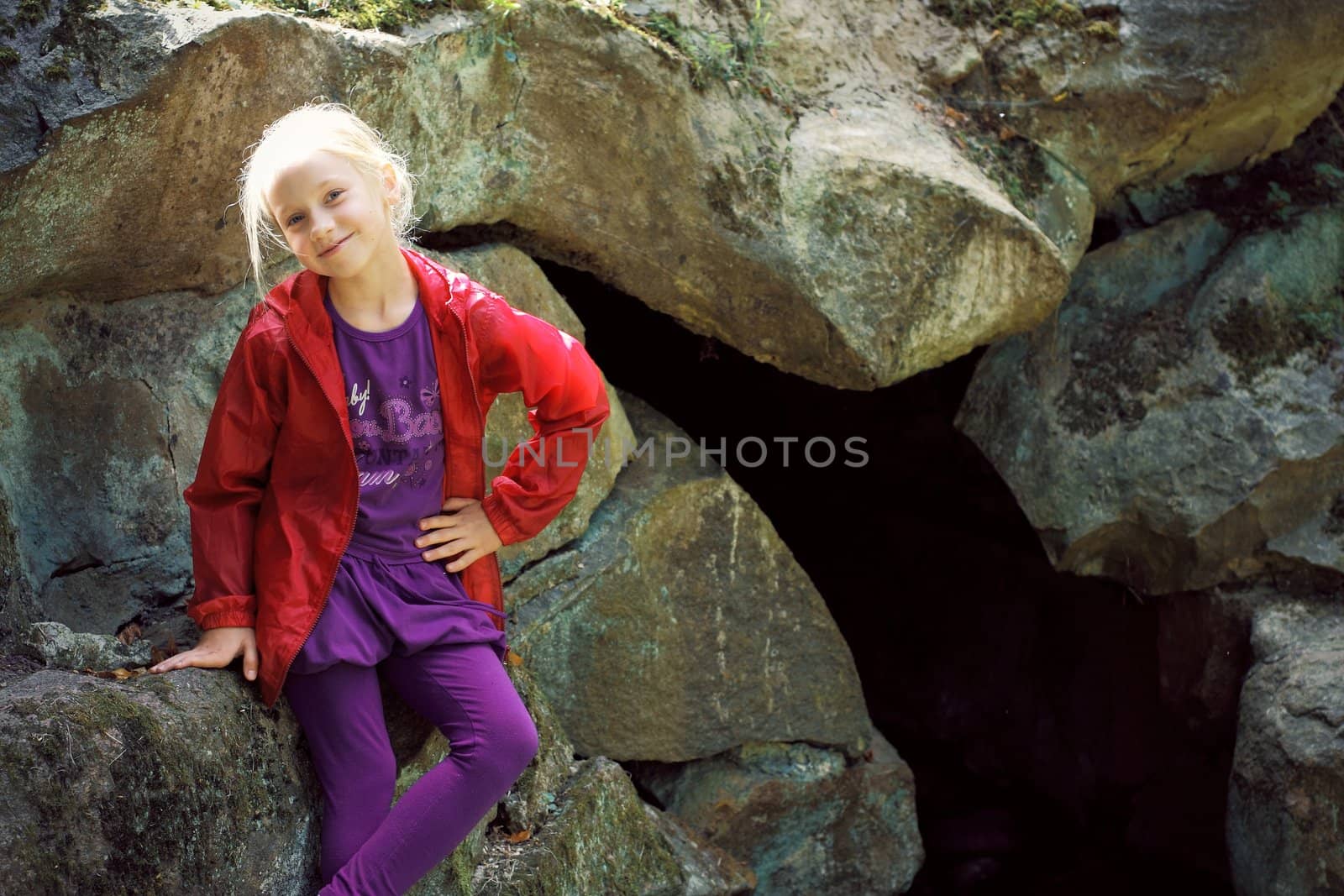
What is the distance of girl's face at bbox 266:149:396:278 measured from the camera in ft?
8.14

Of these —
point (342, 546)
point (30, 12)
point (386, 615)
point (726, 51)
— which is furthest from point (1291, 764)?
point (30, 12)

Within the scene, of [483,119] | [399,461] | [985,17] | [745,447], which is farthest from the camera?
[745,447]

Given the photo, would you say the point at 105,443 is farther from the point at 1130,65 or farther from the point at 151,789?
the point at 1130,65

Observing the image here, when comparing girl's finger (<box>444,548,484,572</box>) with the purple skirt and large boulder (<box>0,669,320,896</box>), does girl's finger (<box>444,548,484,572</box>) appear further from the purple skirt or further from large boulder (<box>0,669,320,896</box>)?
large boulder (<box>0,669,320,896</box>)

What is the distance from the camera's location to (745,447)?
19.2 ft

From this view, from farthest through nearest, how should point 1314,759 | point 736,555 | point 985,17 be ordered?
point 985,17, point 736,555, point 1314,759

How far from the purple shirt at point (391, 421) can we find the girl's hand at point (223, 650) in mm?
266

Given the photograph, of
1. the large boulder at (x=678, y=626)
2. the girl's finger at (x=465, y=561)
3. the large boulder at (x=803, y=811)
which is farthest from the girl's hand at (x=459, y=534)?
the large boulder at (x=803, y=811)

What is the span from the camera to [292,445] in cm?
256

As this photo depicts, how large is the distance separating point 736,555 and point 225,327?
1743 mm

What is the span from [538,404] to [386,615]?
0.55 metres

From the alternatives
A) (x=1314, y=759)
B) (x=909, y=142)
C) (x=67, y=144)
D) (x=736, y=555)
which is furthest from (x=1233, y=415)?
(x=67, y=144)

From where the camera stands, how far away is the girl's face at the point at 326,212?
8.14ft

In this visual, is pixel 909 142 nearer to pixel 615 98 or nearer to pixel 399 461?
pixel 615 98
